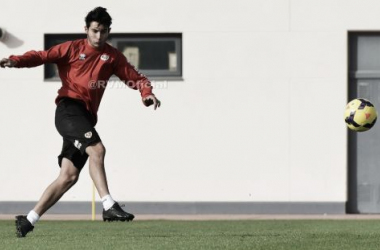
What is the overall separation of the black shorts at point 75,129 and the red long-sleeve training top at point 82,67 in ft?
0.31

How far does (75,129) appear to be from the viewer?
1048 centimetres

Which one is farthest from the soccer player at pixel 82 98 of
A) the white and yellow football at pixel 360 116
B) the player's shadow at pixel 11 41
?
the player's shadow at pixel 11 41

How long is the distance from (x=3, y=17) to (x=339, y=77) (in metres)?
5.91

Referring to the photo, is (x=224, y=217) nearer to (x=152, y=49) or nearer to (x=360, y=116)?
(x=152, y=49)

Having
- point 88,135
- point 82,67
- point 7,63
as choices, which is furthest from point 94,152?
point 7,63

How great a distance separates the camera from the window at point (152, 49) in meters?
20.0

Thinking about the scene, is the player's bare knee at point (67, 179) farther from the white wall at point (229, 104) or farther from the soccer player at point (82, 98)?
the white wall at point (229, 104)

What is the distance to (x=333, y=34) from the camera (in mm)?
19562

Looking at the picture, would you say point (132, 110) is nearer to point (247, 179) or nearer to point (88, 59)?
point (247, 179)

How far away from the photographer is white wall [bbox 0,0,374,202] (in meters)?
19.6

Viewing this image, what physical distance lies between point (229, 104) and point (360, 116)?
6.14 m

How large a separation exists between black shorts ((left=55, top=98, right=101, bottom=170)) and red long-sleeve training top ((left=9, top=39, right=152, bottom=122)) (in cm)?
9

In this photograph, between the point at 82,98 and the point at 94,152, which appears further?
the point at 82,98

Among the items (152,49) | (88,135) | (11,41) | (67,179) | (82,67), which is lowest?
(67,179)
